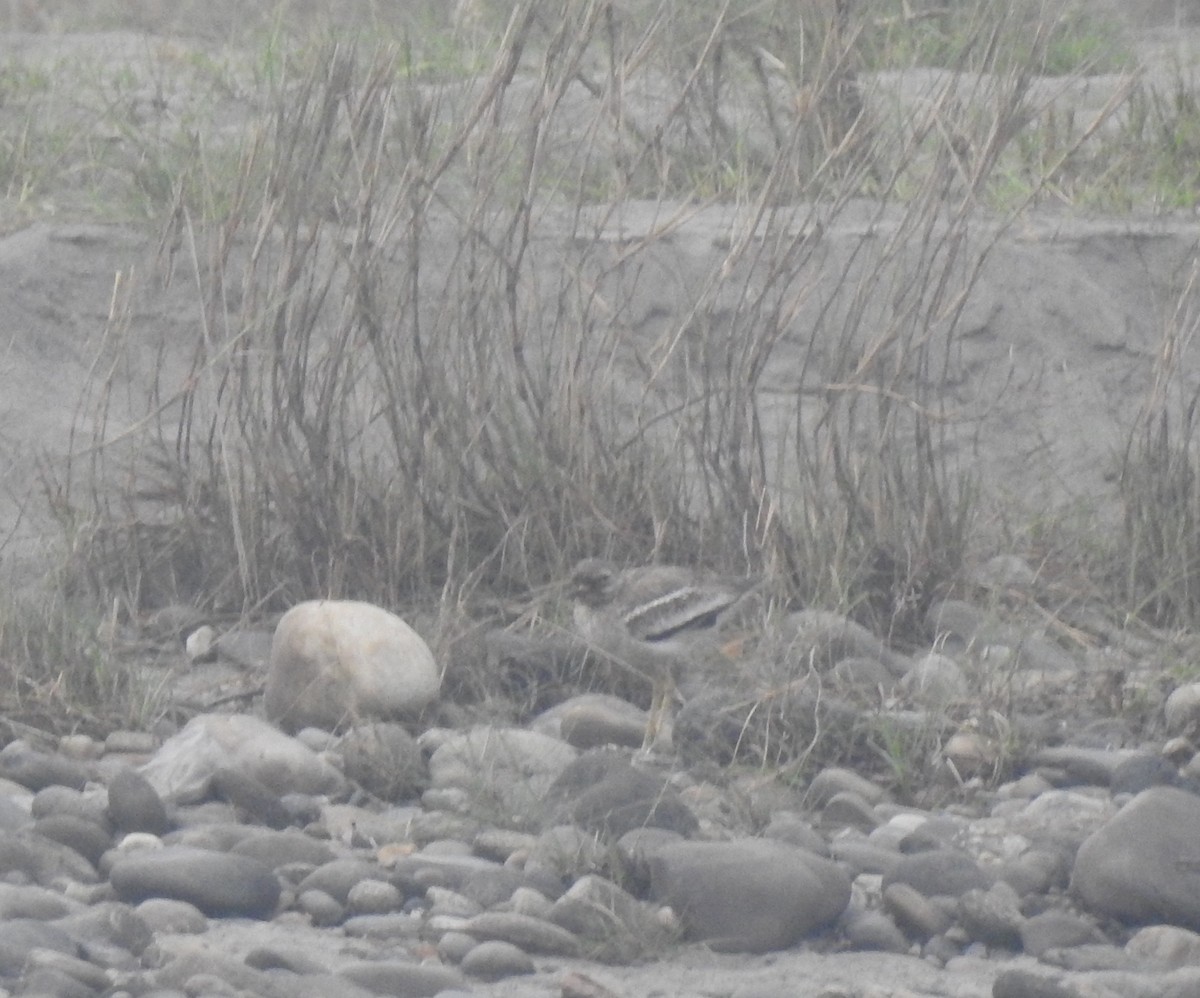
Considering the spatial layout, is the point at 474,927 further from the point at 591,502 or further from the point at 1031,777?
the point at 591,502

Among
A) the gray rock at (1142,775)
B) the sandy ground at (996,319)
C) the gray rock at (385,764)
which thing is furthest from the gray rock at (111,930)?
the sandy ground at (996,319)

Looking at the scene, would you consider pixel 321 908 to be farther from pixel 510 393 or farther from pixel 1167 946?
pixel 510 393

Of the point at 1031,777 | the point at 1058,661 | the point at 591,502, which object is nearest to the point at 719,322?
the point at 591,502

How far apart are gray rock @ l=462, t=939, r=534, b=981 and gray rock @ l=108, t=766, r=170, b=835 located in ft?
2.42

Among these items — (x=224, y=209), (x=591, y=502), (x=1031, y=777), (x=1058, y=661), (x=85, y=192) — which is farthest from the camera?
(x=85, y=192)

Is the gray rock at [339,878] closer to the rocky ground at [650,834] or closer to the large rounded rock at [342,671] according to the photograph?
the rocky ground at [650,834]

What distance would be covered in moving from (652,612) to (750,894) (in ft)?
4.26

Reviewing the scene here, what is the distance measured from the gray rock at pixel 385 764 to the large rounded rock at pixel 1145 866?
1.16 m

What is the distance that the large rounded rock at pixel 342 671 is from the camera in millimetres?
3779

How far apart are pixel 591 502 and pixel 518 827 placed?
1.21 meters

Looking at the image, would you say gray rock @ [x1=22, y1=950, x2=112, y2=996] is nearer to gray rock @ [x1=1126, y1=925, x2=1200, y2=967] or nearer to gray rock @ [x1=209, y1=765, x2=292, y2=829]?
gray rock @ [x1=209, y1=765, x2=292, y2=829]

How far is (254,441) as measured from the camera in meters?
4.38

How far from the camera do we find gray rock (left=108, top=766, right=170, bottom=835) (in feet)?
10.6

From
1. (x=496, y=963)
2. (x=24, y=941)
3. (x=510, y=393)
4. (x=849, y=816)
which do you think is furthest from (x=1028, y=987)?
(x=510, y=393)
